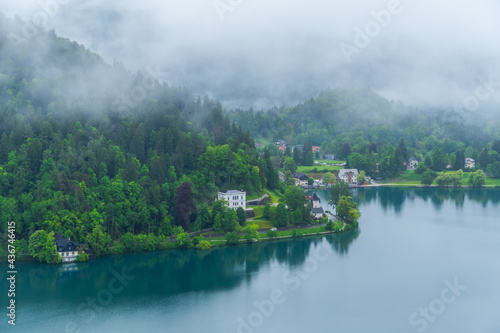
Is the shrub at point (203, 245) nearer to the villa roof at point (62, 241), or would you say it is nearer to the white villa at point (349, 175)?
the villa roof at point (62, 241)

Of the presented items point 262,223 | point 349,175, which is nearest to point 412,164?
point 349,175

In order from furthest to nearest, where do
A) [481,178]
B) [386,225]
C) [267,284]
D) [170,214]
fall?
[481,178] < [386,225] < [170,214] < [267,284]

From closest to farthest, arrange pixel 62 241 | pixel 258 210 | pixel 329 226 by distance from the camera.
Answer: pixel 62 241
pixel 329 226
pixel 258 210

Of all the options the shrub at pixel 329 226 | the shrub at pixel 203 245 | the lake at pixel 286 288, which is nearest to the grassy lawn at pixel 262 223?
the lake at pixel 286 288

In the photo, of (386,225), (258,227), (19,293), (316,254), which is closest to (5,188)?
(19,293)

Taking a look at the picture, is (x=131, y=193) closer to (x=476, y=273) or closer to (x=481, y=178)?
(x=476, y=273)

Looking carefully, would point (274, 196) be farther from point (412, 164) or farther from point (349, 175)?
point (412, 164)
